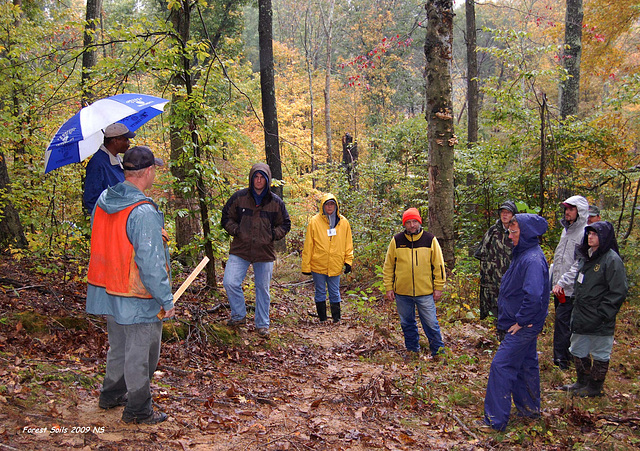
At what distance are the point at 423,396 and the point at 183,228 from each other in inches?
250

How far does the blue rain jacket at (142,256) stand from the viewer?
330cm

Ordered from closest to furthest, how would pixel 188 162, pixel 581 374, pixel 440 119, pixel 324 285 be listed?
pixel 581 374 < pixel 188 162 < pixel 324 285 < pixel 440 119

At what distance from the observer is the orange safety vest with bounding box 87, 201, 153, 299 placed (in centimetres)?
332

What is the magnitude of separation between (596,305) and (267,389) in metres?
3.84

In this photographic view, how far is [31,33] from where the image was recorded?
32.1 ft

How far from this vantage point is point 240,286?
6059 millimetres

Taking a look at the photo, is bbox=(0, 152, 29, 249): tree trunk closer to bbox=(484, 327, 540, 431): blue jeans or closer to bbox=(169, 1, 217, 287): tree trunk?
bbox=(169, 1, 217, 287): tree trunk

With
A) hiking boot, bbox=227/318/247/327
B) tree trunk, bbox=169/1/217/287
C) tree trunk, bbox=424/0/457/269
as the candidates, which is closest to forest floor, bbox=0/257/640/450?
hiking boot, bbox=227/318/247/327

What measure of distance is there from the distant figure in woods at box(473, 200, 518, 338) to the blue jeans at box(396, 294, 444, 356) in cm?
87

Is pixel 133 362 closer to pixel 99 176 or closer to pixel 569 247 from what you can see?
pixel 99 176

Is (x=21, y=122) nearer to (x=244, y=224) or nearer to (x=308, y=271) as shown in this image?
(x=244, y=224)

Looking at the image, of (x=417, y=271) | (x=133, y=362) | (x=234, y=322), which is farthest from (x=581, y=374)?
(x=133, y=362)

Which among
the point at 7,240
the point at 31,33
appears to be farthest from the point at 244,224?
the point at 31,33

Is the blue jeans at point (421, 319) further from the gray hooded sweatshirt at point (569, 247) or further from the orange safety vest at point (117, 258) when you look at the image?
the orange safety vest at point (117, 258)
